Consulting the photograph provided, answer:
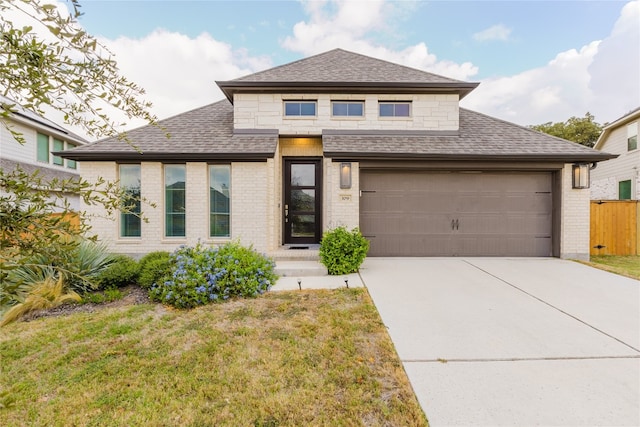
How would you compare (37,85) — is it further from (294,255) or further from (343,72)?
(343,72)

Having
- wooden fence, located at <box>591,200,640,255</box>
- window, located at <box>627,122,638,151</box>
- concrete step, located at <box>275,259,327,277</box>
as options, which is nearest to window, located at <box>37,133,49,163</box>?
concrete step, located at <box>275,259,327,277</box>

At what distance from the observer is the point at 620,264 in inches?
283

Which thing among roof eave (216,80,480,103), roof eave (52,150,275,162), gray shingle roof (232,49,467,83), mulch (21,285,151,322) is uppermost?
gray shingle roof (232,49,467,83)

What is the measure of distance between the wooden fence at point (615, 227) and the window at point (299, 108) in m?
9.15

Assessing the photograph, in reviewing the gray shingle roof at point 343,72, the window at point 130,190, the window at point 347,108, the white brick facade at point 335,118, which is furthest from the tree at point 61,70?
the window at point 347,108

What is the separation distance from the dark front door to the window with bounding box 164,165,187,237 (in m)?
2.78

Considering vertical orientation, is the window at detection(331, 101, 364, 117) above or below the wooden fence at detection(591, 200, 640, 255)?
above

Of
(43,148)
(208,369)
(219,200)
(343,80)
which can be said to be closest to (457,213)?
(343,80)

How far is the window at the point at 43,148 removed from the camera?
12.8 m

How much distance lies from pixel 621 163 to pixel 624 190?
134 centimetres

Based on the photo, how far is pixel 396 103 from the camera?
8.17m

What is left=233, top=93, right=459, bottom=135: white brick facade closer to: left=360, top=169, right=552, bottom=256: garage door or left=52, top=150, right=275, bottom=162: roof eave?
left=52, top=150, right=275, bottom=162: roof eave

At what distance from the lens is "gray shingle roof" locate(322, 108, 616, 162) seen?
7.11 metres

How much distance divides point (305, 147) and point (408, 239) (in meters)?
3.96
